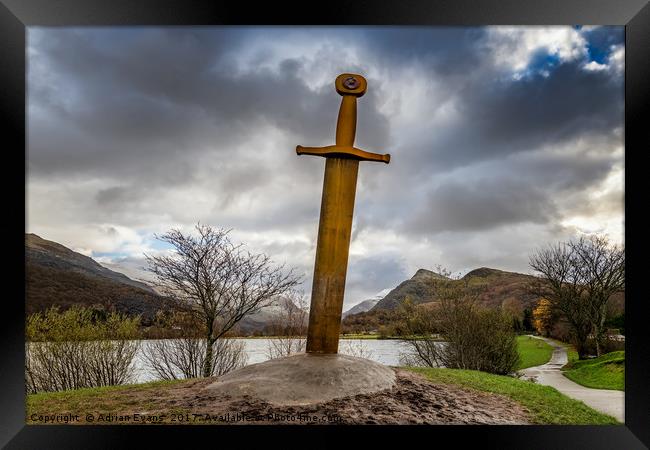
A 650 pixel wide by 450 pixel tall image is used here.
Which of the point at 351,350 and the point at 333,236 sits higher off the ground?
the point at 333,236

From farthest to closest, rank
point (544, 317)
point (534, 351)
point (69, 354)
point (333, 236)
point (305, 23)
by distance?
1. point (544, 317)
2. point (534, 351)
3. point (69, 354)
4. point (333, 236)
5. point (305, 23)

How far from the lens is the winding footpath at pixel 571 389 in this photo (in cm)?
1054

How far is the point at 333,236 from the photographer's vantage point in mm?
7305

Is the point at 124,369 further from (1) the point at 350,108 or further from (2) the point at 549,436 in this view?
(2) the point at 549,436

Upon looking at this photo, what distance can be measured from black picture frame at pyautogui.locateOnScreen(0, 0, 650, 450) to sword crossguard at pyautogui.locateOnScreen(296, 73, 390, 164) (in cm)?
150

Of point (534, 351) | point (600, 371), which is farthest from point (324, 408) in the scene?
point (534, 351)

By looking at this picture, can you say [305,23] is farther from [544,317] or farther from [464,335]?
[544,317]

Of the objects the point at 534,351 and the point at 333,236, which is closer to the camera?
the point at 333,236

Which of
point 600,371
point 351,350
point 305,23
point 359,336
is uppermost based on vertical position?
point 305,23

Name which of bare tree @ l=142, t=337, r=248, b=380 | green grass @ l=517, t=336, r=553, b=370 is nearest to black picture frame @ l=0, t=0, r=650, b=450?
bare tree @ l=142, t=337, r=248, b=380

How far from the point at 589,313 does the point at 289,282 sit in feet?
38.4

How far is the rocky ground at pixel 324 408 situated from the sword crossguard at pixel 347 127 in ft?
11.0

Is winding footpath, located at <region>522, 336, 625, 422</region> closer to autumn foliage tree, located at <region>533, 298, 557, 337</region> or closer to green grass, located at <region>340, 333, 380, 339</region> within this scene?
autumn foliage tree, located at <region>533, 298, 557, 337</region>

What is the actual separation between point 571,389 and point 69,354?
13.1 meters
